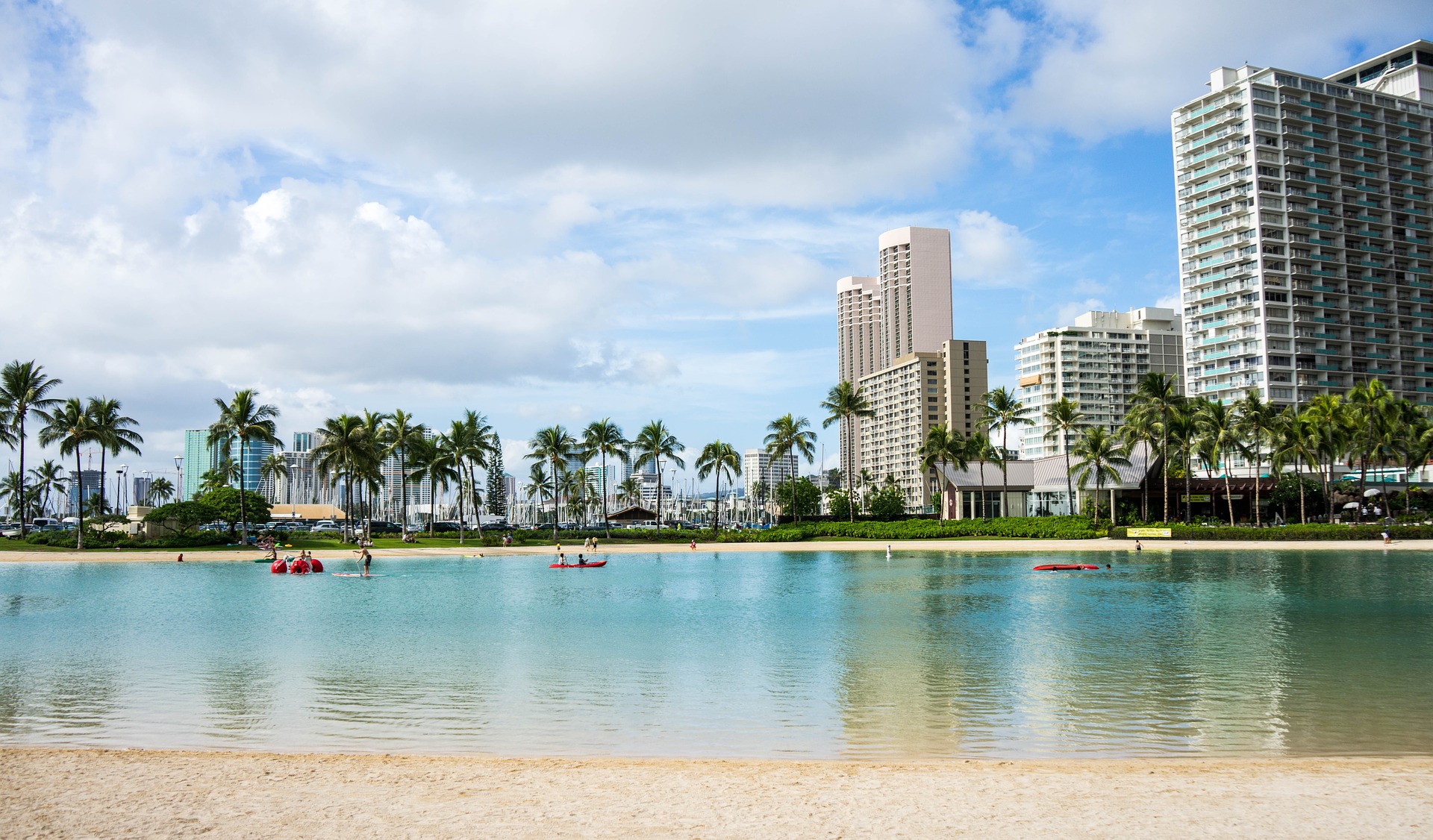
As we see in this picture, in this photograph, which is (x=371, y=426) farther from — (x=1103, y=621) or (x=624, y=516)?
(x=1103, y=621)

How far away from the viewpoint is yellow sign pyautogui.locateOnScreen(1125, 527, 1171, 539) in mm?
74812

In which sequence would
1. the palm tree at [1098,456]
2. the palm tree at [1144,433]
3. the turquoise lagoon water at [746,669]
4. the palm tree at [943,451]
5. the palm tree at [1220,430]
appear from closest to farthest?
the turquoise lagoon water at [746,669], the palm tree at [1098,456], the palm tree at [1144,433], the palm tree at [1220,430], the palm tree at [943,451]

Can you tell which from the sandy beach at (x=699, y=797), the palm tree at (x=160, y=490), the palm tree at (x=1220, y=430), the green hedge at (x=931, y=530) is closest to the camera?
the sandy beach at (x=699, y=797)

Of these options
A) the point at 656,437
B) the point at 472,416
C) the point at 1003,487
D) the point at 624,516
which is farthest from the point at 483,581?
the point at 624,516

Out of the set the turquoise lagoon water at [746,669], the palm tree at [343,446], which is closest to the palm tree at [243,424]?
the palm tree at [343,446]

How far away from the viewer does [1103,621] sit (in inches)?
1140

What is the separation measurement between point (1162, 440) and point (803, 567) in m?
42.8

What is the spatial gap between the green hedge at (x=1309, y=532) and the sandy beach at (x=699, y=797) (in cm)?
6670

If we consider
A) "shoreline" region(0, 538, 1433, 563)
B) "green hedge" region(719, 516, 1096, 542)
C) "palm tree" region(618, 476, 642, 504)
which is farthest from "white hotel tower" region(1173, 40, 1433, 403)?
"palm tree" region(618, 476, 642, 504)

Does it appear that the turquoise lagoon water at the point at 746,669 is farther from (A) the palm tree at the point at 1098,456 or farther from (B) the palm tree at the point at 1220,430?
(B) the palm tree at the point at 1220,430

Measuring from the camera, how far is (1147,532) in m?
75.6

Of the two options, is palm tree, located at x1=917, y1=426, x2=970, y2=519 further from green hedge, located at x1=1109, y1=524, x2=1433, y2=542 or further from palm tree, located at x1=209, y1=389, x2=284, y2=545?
palm tree, located at x1=209, y1=389, x2=284, y2=545

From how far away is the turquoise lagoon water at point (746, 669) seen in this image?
47.2 feet

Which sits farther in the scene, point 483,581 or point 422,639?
point 483,581
